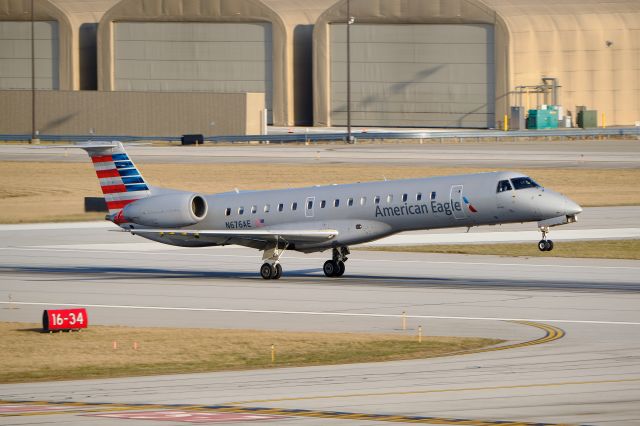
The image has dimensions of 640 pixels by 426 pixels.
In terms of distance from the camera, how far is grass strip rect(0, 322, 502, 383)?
26.4 meters

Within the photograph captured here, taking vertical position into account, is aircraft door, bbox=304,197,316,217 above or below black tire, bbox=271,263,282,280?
above

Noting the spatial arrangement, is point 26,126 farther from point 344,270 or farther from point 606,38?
point 344,270

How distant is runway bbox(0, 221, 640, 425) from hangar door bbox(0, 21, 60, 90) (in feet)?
217

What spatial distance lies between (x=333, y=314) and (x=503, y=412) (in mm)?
13646

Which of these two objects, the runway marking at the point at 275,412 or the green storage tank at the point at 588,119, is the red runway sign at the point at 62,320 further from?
the green storage tank at the point at 588,119

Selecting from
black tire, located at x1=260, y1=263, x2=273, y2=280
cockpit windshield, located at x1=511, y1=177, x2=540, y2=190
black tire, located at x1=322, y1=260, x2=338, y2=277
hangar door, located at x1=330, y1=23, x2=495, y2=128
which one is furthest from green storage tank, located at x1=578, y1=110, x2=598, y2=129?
cockpit windshield, located at x1=511, y1=177, x2=540, y2=190

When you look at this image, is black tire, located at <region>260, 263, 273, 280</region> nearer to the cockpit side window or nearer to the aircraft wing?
the aircraft wing

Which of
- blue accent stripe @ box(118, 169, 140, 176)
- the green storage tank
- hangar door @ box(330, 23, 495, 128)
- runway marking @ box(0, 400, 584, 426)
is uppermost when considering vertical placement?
hangar door @ box(330, 23, 495, 128)

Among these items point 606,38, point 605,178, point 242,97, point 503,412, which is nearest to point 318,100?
point 242,97

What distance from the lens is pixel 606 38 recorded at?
113438 mm

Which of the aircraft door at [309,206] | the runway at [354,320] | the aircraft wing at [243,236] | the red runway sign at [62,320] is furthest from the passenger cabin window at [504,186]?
the red runway sign at [62,320]

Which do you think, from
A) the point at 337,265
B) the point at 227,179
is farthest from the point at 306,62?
the point at 337,265

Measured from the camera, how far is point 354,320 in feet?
107

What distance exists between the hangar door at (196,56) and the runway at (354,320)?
61.5 m
